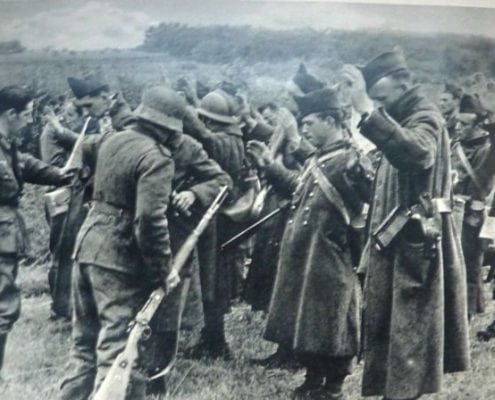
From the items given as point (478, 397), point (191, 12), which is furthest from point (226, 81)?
point (478, 397)

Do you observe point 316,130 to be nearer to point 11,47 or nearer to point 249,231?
point 249,231

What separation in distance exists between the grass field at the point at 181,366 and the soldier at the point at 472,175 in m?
0.62

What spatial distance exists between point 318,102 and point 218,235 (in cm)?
106

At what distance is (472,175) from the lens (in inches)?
208

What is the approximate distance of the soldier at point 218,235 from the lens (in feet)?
16.0

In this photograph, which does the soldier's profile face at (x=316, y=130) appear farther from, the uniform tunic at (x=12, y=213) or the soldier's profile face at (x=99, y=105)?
the uniform tunic at (x=12, y=213)

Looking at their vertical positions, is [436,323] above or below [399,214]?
below

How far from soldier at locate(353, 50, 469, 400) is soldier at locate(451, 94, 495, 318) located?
0.27 m

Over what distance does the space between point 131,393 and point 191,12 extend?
96.9 inches

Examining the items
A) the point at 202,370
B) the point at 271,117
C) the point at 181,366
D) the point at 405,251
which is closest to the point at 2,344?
the point at 181,366

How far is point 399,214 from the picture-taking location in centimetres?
489

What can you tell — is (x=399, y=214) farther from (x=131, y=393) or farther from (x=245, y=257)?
(x=131, y=393)

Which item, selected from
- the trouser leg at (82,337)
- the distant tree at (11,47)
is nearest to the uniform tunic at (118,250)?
the trouser leg at (82,337)

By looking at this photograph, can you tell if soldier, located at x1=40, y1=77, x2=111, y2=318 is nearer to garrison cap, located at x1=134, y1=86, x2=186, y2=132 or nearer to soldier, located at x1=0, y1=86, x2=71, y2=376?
soldier, located at x1=0, y1=86, x2=71, y2=376
